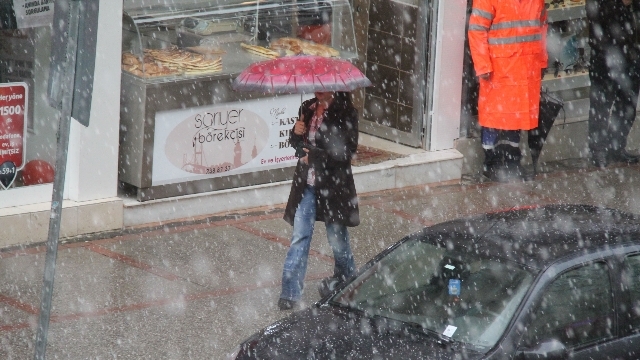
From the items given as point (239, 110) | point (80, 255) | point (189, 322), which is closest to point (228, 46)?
point (239, 110)

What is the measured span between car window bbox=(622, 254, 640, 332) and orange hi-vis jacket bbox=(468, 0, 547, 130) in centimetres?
548

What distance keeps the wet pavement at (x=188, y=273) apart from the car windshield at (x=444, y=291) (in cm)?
147

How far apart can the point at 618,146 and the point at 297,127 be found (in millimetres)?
5990

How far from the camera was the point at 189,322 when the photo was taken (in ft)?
26.2

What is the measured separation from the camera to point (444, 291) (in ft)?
20.2

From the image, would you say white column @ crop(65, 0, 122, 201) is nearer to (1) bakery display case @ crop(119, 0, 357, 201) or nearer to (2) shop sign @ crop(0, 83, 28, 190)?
(1) bakery display case @ crop(119, 0, 357, 201)

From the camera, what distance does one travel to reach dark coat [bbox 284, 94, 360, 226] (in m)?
7.97

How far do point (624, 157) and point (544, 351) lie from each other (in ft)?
25.6

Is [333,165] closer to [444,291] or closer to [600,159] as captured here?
[444,291]

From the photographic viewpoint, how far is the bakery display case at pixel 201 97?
10.0 meters

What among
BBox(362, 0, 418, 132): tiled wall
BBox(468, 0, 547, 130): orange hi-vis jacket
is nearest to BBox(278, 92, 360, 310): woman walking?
BBox(468, 0, 547, 130): orange hi-vis jacket

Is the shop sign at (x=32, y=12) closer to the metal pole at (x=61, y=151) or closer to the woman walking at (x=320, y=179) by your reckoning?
the woman walking at (x=320, y=179)

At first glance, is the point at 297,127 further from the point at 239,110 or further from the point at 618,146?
the point at 618,146

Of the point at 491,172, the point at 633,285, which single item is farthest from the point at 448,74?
the point at 633,285
